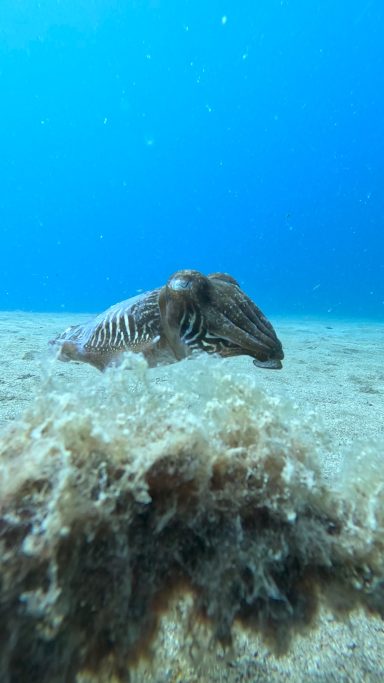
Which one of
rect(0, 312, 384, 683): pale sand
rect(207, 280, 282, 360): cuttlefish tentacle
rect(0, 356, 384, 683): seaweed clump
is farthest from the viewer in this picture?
rect(207, 280, 282, 360): cuttlefish tentacle

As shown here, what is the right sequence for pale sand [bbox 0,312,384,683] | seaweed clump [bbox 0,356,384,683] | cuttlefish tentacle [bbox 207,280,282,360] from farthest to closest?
cuttlefish tentacle [bbox 207,280,282,360] → pale sand [bbox 0,312,384,683] → seaweed clump [bbox 0,356,384,683]

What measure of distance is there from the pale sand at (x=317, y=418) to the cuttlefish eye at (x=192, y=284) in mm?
691

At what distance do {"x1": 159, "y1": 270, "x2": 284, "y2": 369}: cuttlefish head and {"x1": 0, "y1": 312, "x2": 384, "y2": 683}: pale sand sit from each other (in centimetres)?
41

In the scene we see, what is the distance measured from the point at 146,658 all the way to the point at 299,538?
51cm

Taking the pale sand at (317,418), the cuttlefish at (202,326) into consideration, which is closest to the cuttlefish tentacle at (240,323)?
the cuttlefish at (202,326)

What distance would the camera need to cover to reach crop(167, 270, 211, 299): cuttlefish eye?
8.35 ft

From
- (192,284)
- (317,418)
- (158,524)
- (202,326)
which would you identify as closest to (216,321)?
(202,326)

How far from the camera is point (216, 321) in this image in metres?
2.54

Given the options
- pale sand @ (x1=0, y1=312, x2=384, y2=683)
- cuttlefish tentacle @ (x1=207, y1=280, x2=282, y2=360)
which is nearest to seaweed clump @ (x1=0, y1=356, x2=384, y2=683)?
pale sand @ (x1=0, y1=312, x2=384, y2=683)

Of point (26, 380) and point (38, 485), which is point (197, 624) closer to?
point (38, 485)

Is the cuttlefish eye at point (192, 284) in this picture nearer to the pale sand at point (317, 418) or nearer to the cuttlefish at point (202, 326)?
the cuttlefish at point (202, 326)

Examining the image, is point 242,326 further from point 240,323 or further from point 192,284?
point 192,284

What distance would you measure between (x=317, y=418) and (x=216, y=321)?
4.77 feet

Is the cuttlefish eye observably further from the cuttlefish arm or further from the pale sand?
the pale sand
